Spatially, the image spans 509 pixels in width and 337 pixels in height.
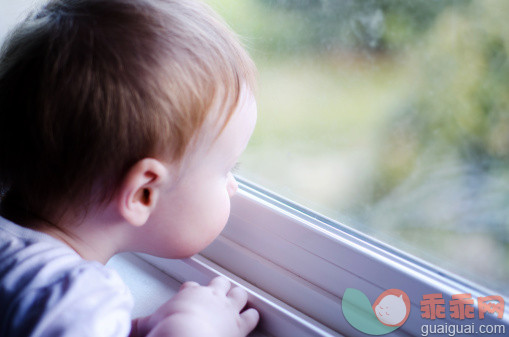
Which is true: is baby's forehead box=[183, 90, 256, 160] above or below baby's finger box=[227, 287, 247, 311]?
above

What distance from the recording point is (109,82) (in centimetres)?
56

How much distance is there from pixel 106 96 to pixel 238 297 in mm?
367

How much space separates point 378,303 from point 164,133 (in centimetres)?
37

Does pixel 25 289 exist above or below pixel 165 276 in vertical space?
above

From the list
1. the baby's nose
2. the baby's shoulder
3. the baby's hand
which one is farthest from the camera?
the baby's nose

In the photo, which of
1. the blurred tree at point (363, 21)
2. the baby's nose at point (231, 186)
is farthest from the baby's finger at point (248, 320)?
the blurred tree at point (363, 21)

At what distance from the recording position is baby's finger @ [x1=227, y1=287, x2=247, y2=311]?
725 millimetres

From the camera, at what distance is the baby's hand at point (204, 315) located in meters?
0.64

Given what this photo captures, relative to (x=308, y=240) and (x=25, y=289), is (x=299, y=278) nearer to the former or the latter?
(x=308, y=240)

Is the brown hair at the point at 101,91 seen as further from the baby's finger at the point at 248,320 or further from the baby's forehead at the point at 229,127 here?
the baby's finger at the point at 248,320

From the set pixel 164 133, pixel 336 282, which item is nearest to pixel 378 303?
pixel 336 282

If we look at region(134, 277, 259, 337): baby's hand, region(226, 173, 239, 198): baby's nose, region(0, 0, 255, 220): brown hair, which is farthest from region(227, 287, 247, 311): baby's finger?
region(0, 0, 255, 220): brown hair

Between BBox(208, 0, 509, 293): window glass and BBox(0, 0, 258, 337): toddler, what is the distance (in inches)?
6.2

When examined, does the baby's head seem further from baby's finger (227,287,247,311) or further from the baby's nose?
baby's finger (227,287,247,311)
